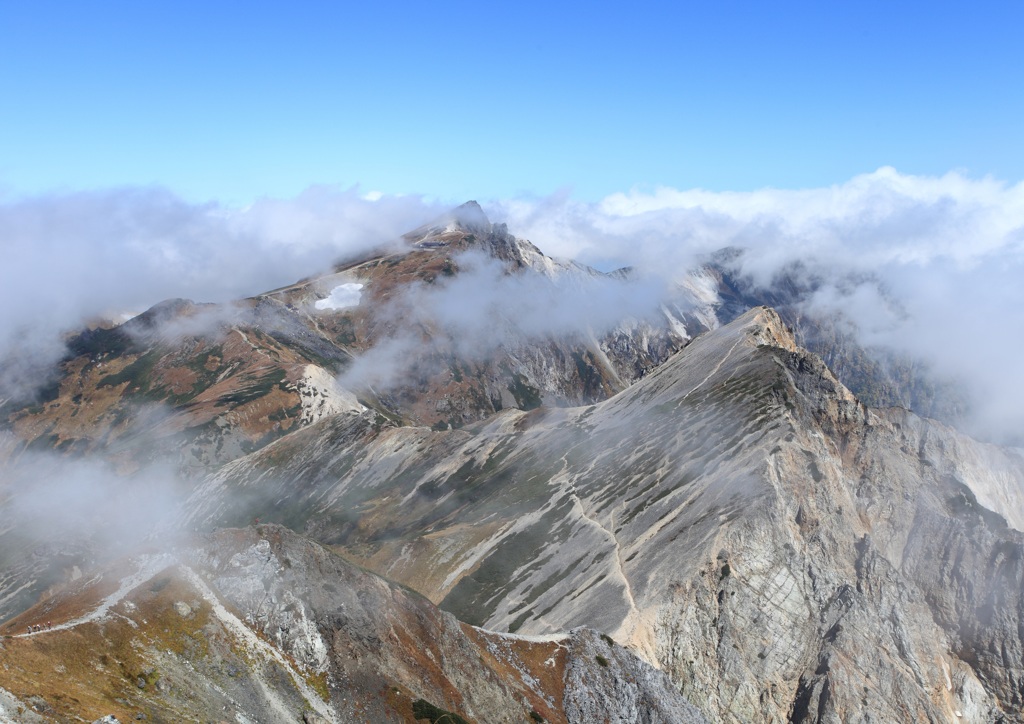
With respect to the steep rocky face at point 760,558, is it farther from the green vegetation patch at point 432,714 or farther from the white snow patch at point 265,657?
the white snow patch at point 265,657

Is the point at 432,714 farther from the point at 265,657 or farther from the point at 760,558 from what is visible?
the point at 760,558

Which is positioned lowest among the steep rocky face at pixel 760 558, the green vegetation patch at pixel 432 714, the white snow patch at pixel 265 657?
the steep rocky face at pixel 760 558

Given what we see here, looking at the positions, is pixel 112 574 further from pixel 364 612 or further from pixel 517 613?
pixel 517 613

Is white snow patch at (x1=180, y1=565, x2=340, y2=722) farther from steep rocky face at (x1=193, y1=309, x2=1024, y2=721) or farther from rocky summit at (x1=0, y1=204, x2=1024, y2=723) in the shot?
steep rocky face at (x1=193, y1=309, x2=1024, y2=721)

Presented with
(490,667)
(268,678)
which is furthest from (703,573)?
(268,678)

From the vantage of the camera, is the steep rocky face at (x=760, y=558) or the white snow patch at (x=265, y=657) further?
the steep rocky face at (x=760, y=558)

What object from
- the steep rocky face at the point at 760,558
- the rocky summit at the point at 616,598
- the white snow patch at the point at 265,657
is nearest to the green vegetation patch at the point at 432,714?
the rocky summit at the point at 616,598

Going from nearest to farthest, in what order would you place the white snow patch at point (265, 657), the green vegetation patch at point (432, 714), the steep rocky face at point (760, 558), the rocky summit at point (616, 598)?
the white snow patch at point (265, 657), the rocky summit at point (616, 598), the green vegetation patch at point (432, 714), the steep rocky face at point (760, 558)
